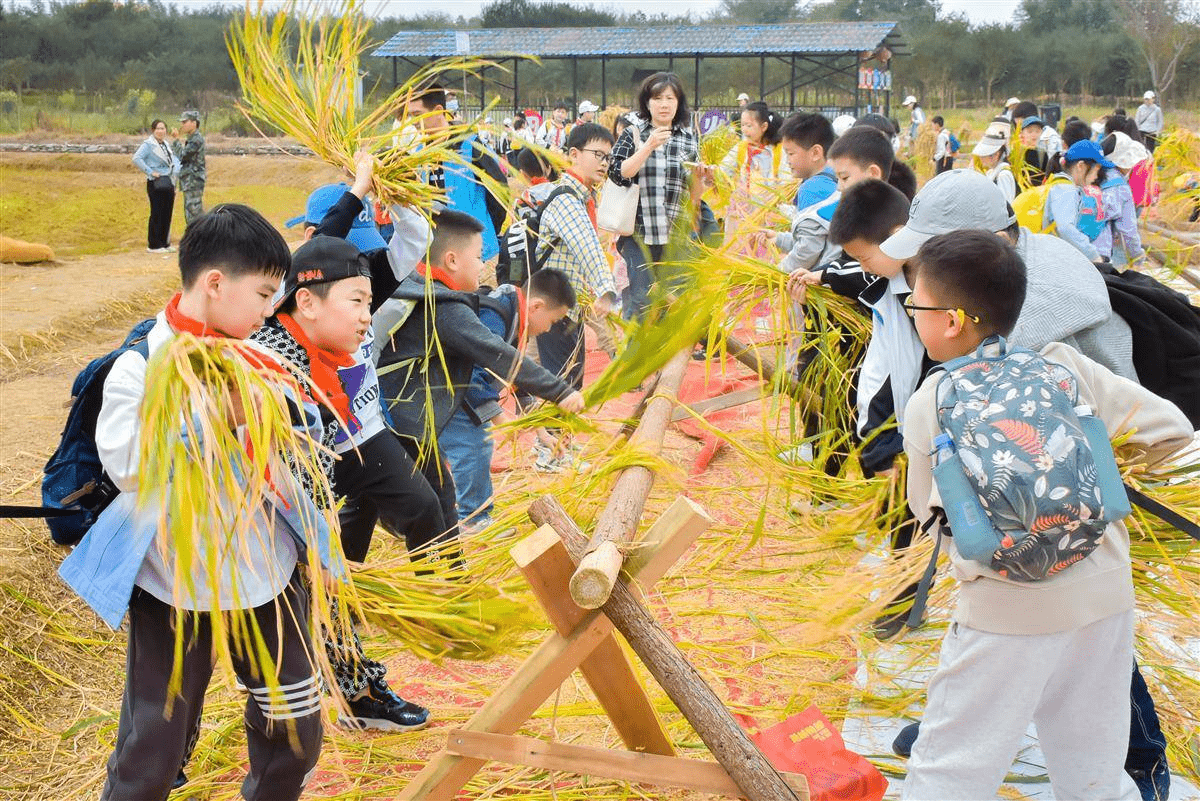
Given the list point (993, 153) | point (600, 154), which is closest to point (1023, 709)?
point (600, 154)

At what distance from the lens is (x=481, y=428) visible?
160 inches

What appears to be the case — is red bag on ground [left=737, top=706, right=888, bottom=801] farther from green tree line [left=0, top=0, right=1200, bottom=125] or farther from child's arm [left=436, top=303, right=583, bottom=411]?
green tree line [left=0, top=0, right=1200, bottom=125]

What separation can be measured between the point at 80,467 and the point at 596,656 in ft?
3.61

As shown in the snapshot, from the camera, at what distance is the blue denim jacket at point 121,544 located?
80.0 inches

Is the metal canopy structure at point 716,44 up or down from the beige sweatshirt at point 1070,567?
up

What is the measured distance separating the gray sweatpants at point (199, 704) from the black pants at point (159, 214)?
1205cm

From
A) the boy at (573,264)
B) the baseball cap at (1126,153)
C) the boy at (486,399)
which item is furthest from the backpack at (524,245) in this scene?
the baseball cap at (1126,153)

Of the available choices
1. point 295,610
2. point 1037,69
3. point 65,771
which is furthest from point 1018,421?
point 1037,69

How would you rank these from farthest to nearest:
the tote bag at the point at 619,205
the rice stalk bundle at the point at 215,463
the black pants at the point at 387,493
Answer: the tote bag at the point at 619,205 → the black pants at the point at 387,493 → the rice stalk bundle at the point at 215,463

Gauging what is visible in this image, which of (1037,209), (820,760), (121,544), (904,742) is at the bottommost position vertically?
(904,742)

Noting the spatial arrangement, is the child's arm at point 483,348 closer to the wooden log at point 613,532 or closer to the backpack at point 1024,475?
the wooden log at point 613,532

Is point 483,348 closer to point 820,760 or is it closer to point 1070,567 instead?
point 820,760

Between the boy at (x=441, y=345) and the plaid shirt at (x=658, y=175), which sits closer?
the boy at (x=441, y=345)

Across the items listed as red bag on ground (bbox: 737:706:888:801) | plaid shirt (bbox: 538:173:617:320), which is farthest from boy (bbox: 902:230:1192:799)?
plaid shirt (bbox: 538:173:617:320)
